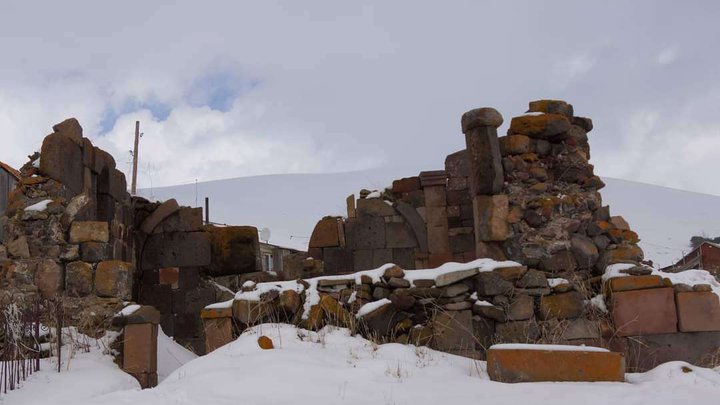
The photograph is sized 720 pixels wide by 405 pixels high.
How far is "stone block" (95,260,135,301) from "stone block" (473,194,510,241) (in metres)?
4.21

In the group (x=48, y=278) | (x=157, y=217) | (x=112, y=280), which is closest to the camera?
(x=48, y=278)

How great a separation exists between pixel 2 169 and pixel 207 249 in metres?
7.58

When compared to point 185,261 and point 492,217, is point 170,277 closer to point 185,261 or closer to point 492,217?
point 185,261

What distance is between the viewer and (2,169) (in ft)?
54.2

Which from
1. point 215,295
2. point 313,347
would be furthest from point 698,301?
point 215,295

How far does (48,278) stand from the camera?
831 centimetres

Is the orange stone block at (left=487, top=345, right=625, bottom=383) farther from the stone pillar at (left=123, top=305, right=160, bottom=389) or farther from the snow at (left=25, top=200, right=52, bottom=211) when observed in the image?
the snow at (left=25, top=200, right=52, bottom=211)

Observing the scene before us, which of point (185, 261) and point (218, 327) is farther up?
point (185, 261)

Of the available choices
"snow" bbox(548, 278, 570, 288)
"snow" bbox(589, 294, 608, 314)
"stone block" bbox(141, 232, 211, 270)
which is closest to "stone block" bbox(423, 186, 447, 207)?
"stone block" bbox(141, 232, 211, 270)

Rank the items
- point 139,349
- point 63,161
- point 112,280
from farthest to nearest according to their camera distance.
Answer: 1. point 63,161
2. point 112,280
3. point 139,349

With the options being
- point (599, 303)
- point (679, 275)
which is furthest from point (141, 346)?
point (679, 275)

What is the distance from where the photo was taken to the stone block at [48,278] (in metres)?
8.26

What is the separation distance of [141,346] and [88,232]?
1.74 meters

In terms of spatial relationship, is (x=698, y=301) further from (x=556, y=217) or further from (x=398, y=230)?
(x=398, y=230)
